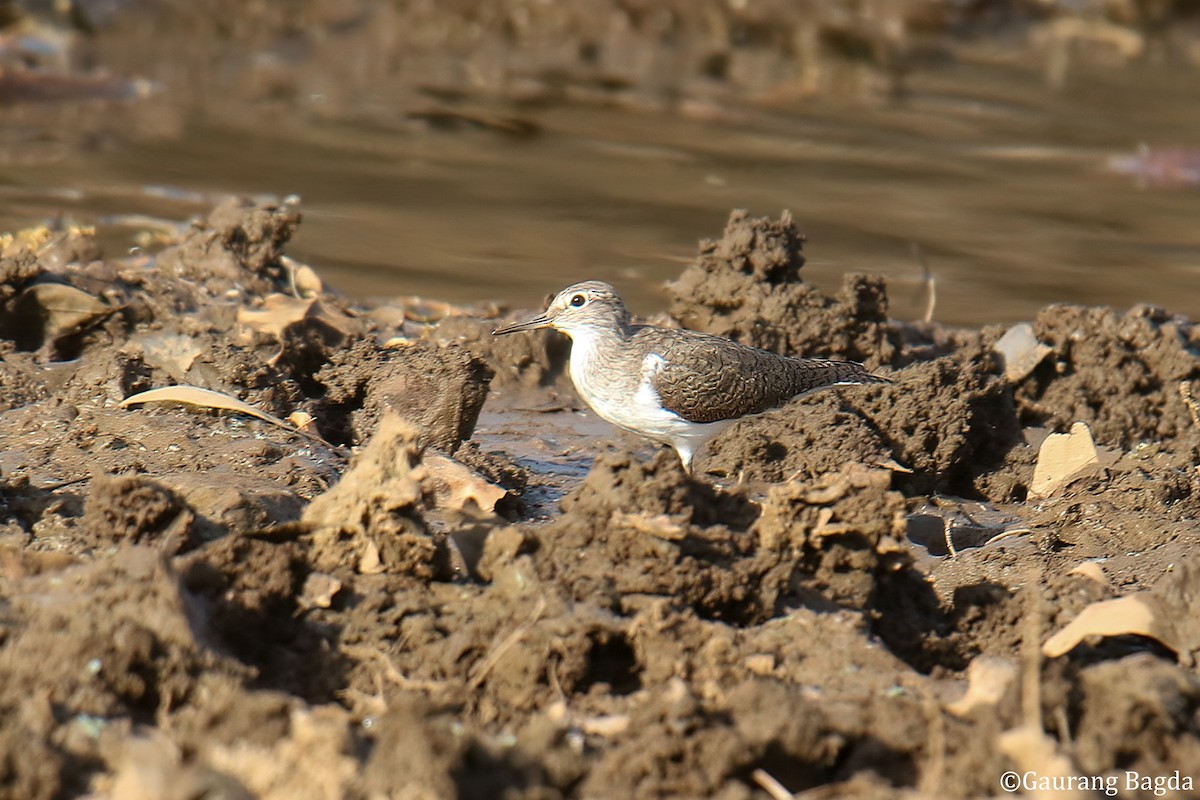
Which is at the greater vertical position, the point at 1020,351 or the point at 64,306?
the point at 1020,351

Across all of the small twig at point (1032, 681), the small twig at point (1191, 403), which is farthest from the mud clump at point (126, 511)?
the small twig at point (1191, 403)

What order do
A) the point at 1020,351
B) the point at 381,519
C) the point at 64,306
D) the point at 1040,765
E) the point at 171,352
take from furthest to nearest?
1. the point at 1020,351
2. the point at 64,306
3. the point at 171,352
4. the point at 381,519
5. the point at 1040,765

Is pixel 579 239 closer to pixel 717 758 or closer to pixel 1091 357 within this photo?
pixel 1091 357

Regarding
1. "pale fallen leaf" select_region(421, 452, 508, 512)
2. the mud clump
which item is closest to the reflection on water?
"pale fallen leaf" select_region(421, 452, 508, 512)

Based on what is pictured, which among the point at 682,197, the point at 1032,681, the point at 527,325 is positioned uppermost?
the point at 1032,681

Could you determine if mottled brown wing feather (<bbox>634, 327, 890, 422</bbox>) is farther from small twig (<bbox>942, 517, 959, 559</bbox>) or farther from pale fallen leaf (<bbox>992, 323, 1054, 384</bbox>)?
small twig (<bbox>942, 517, 959, 559</bbox>)

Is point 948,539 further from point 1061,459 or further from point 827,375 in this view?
point 827,375

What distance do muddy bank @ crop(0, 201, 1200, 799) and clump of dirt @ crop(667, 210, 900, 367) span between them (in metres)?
0.56

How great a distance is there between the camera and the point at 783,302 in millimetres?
6590

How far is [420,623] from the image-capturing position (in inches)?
144

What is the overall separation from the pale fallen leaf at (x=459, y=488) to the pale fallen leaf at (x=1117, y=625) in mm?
1906

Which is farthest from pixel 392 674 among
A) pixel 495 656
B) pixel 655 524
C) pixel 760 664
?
pixel 760 664

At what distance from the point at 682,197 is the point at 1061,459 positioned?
6201mm

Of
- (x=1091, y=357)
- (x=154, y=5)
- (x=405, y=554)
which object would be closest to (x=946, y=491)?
(x=1091, y=357)
